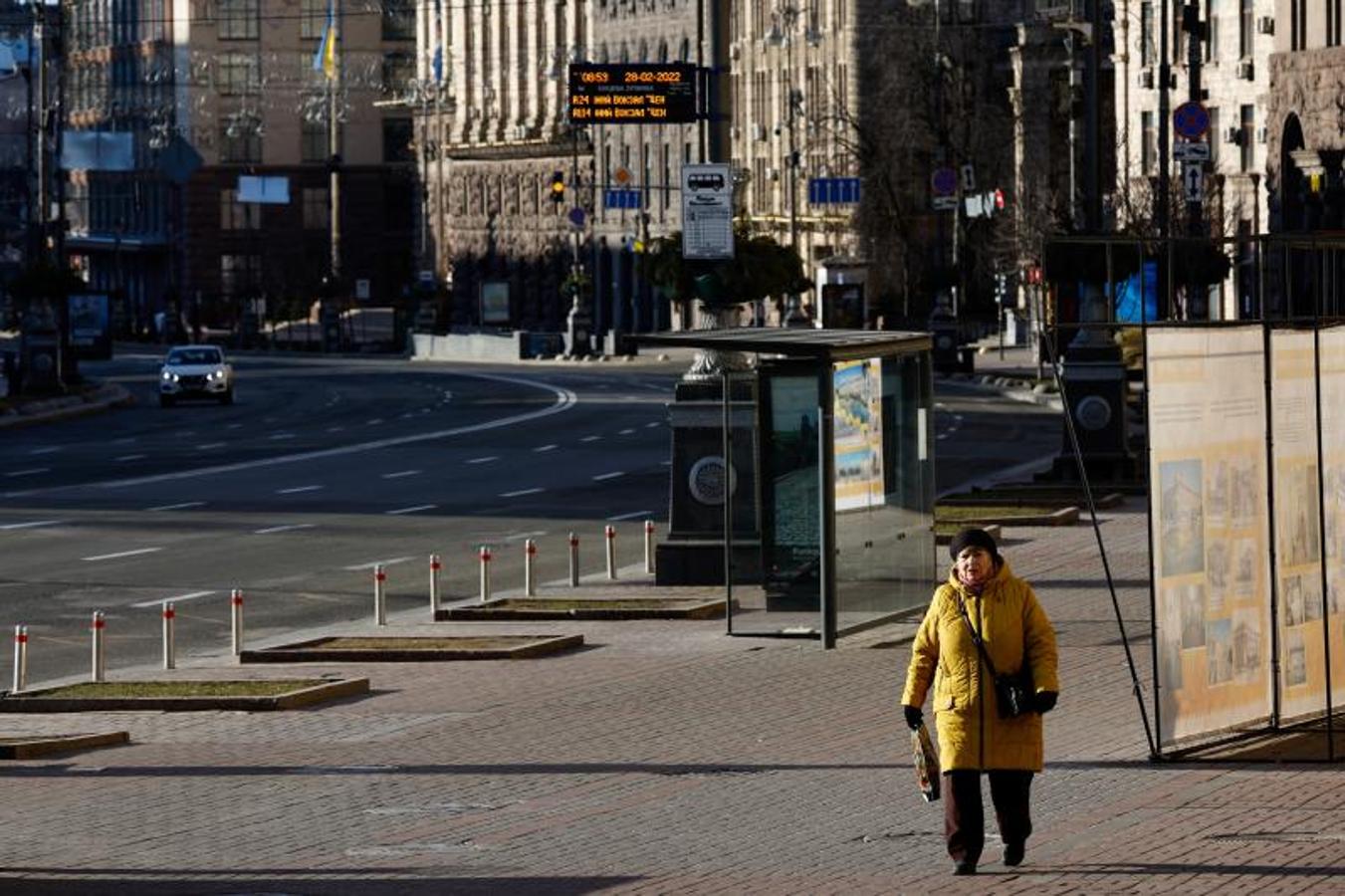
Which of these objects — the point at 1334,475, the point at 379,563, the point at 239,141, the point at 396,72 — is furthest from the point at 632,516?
the point at 396,72

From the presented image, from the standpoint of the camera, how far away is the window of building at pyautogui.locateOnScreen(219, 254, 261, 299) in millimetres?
169875

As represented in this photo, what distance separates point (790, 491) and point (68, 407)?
51.9 m

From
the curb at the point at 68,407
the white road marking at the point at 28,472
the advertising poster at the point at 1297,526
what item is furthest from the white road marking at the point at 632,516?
the curb at the point at 68,407

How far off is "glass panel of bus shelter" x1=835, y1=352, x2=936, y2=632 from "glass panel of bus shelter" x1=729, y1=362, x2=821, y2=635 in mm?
297

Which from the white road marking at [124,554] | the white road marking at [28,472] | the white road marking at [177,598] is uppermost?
the white road marking at [28,472]

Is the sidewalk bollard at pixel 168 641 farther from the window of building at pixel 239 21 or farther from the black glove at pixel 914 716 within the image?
the window of building at pixel 239 21

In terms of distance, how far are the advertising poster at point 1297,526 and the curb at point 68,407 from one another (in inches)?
2089

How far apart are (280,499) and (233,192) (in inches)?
5037

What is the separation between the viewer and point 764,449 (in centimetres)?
2517

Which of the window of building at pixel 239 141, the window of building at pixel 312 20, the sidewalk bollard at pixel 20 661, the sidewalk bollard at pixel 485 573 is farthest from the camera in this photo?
the window of building at pixel 312 20

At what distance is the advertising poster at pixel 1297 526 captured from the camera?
57.7ft

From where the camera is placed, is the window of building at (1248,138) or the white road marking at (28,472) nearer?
the white road marking at (28,472)

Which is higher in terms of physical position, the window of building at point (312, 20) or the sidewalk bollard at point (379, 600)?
the window of building at point (312, 20)

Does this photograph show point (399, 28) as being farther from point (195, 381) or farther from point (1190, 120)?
point (1190, 120)
